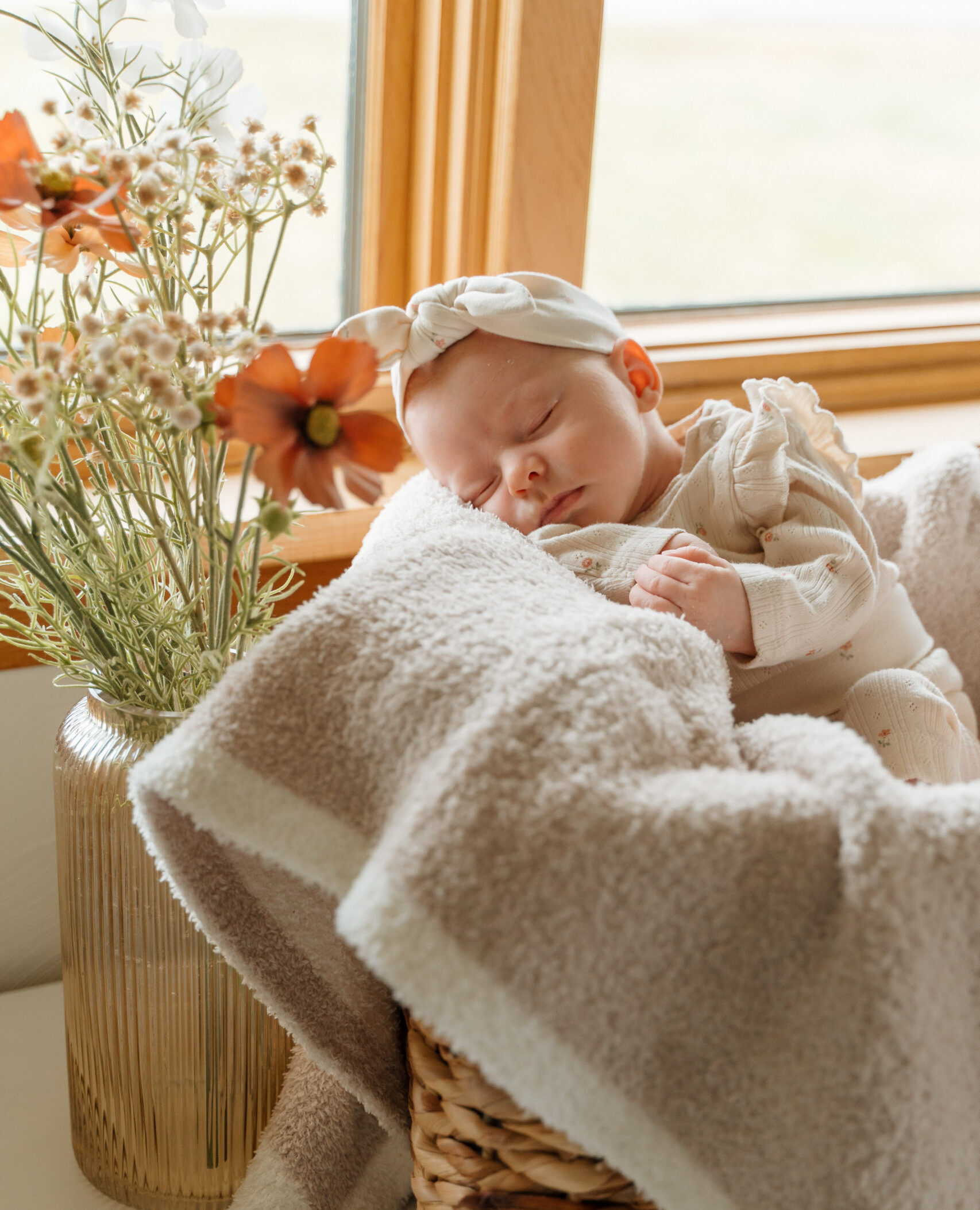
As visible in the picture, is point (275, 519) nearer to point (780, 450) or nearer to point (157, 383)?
point (157, 383)

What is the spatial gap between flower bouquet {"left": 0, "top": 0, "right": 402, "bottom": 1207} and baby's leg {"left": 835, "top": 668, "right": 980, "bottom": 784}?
0.45 meters

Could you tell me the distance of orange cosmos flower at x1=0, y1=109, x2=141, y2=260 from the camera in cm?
55

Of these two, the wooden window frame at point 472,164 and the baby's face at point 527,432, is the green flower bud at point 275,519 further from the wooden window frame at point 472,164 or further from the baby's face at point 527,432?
the wooden window frame at point 472,164

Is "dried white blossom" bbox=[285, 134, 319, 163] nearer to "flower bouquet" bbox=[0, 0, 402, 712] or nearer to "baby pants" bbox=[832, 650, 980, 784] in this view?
"flower bouquet" bbox=[0, 0, 402, 712]

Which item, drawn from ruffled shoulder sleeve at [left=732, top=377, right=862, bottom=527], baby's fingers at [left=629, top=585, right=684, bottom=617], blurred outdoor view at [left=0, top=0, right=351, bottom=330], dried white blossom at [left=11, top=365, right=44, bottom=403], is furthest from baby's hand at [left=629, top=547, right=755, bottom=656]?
blurred outdoor view at [left=0, top=0, right=351, bottom=330]

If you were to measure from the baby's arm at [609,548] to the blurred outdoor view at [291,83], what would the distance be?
46 cm

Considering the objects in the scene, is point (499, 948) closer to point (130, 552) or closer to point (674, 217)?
point (130, 552)

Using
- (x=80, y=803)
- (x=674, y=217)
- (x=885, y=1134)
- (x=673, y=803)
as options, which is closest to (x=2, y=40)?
(x=80, y=803)

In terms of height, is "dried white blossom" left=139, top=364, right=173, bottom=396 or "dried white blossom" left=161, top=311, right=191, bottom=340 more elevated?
"dried white blossom" left=161, top=311, right=191, bottom=340

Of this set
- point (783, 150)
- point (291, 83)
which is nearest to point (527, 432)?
point (291, 83)

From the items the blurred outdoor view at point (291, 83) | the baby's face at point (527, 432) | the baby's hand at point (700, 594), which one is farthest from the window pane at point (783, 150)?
the baby's hand at point (700, 594)

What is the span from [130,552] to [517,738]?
31cm

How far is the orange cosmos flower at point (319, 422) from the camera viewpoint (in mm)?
503

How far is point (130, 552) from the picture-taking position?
70 cm
